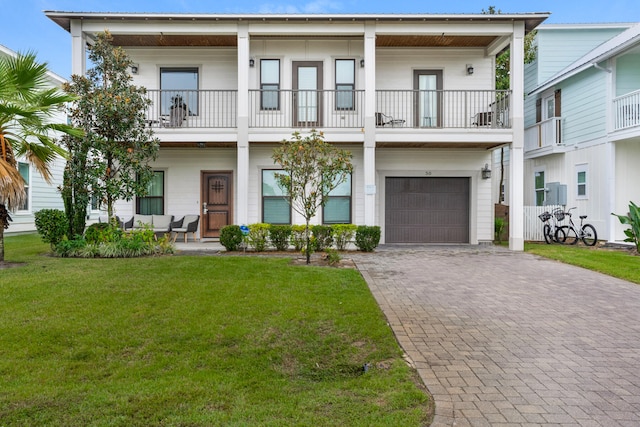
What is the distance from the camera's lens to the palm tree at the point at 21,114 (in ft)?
27.3

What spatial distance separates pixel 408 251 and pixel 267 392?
9193 mm

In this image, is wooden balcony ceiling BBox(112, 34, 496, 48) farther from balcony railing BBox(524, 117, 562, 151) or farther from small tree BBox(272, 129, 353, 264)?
small tree BBox(272, 129, 353, 264)

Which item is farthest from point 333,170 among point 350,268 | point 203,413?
point 203,413

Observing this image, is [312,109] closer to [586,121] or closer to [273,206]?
[273,206]

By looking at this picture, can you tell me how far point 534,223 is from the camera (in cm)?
1534

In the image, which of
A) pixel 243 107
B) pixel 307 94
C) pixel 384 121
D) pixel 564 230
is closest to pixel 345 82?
pixel 307 94

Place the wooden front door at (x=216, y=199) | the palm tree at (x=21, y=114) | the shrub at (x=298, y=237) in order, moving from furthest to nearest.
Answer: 1. the wooden front door at (x=216, y=199)
2. the shrub at (x=298, y=237)
3. the palm tree at (x=21, y=114)

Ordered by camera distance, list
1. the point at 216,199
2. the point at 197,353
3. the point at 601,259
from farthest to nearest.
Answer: the point at 216,199
the point at 601,259
the point at 197,353

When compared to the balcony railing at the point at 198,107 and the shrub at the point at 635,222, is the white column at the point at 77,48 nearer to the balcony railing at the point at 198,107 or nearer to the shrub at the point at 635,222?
the balcony railing at the point at 198,107

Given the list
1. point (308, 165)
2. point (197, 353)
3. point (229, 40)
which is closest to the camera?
point (197, 353)

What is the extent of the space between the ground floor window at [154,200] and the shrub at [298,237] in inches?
201

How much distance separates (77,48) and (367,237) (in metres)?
9.67

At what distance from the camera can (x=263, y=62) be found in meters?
13.9

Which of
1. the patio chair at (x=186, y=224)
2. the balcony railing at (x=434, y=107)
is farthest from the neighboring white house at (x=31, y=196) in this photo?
the balcony railing at (x=434, y=107)
